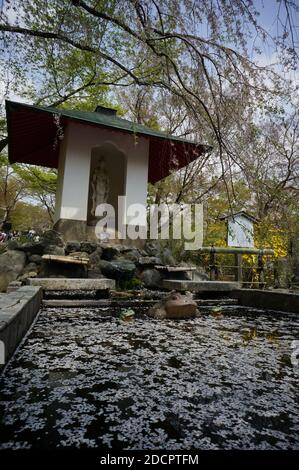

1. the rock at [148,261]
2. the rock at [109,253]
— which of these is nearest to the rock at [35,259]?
the rock at [109,253]

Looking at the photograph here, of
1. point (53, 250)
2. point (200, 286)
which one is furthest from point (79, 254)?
point (200, 286)

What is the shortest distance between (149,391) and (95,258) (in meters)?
4.98

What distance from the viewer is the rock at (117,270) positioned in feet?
19.9

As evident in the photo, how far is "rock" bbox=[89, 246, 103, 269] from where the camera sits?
20.7 feet

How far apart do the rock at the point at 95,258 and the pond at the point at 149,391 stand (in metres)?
3.21

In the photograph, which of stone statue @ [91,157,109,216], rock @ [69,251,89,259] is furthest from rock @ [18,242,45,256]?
stone statue @ [91,157,109,216]

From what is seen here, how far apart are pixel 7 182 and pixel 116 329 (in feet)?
69.6

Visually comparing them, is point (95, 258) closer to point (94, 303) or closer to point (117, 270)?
point (117, 270)

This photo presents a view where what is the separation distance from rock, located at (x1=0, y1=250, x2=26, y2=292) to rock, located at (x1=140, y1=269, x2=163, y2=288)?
249 cm

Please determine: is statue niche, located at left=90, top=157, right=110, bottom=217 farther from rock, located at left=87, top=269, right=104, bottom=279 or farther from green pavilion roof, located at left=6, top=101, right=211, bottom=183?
rock, located at left=87, top=269, right=104, bottom=279

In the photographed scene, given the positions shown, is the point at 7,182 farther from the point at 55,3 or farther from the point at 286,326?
the point at 286,326

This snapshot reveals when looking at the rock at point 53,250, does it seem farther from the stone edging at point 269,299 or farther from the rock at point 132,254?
the stone edging at point 269,299

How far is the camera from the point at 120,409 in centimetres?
144
